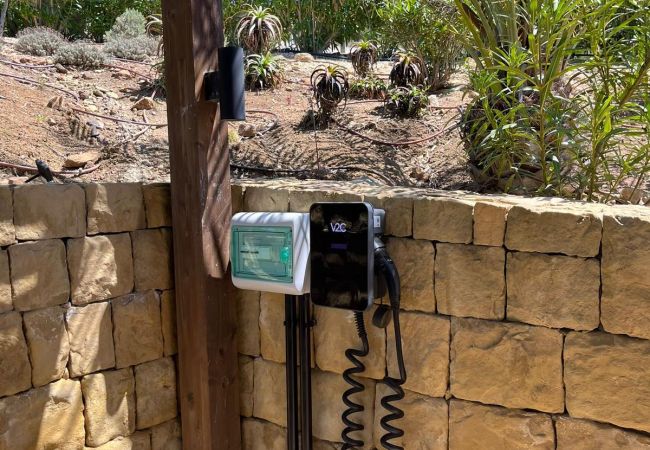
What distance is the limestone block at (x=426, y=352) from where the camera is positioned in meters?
2.54

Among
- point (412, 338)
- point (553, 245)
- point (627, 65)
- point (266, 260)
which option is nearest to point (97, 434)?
point (266, 260)

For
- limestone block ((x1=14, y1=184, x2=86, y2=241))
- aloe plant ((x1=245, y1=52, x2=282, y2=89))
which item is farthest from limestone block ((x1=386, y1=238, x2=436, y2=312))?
aloe plant ((x1=245, y1=52, x2=282, y2=89))

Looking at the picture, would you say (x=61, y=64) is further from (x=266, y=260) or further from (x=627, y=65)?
(x=627, y=65)

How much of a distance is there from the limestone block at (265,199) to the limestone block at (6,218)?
1.09m

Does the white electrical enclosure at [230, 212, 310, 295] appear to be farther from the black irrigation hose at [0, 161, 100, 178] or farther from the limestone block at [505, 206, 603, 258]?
the black irrigation hose at [0, 161, 100, 178]

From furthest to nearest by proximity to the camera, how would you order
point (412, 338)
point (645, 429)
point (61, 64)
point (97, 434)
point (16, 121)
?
1. point (61, 64)
2. point (16, 121)
3. point (97, 434)
4. point (412, 338)
5. point (645, 429)

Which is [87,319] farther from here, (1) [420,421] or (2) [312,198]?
(1) [420,421]

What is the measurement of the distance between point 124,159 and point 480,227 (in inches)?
129

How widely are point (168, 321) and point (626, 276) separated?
212cm

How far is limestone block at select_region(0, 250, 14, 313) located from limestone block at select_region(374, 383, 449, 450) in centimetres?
161

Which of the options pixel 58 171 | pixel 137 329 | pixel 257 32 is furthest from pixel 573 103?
pixel 257 32

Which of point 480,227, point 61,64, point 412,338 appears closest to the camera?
point 480,227

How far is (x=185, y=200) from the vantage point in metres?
2.97

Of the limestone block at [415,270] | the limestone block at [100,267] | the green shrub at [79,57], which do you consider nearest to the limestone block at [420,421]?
the limestone block at [415,270]
